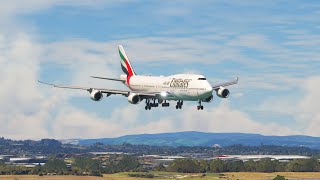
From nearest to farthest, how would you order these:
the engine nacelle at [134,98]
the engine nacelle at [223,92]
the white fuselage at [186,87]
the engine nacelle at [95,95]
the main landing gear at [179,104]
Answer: the white fuselage at [186,87], the main landing gear at [179,104], the engine nacelle at [223,92], the engine nacelle at [134,98], the engine nacelle at [95,95]

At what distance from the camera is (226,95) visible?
189375mm

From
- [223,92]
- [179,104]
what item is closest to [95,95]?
[179,104]

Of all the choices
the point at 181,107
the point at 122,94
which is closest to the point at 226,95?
the point at 181,107

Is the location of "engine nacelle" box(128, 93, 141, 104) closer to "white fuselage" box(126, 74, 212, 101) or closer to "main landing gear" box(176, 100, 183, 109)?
"white fuselage" box(126, 74, 212, 101)

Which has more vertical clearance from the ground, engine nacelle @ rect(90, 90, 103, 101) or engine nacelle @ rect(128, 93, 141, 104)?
engine nacelle @ rect(90, 90, 103, 101)

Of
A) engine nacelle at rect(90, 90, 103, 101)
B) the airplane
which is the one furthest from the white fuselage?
engine nacelle at rect(90, 90, 103, 101)

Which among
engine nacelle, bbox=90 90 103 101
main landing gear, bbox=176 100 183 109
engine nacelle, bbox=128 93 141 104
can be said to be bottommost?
main landing gear, bbox=176 100 183 109

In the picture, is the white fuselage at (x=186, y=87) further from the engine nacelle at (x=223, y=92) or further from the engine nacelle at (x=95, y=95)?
the engine nacelle at (x=95, y=95)

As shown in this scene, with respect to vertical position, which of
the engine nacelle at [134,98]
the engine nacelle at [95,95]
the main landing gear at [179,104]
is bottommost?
the main landing gear at [179,104]

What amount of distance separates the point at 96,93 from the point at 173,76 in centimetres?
2145

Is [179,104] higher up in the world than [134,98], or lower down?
lower down

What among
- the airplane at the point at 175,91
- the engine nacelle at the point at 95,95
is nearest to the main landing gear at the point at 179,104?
the airplane at the point at 175,91

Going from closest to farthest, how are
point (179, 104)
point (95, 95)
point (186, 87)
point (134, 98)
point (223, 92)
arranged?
1. point (186, 87)
2. point (179, 104)
3. point (223, 92)
4. point (134, 98)
5. point (95, 95)

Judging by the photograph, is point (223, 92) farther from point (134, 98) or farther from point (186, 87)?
point (134, 98)
